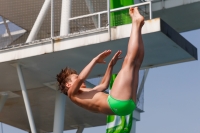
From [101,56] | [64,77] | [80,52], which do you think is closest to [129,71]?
[101,56]

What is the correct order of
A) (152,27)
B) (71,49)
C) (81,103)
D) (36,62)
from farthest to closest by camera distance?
(36,62)
(71,49)
(152,27)
(81,103)

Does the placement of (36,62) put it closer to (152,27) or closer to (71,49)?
(71,49)

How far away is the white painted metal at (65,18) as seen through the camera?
16.1 meters

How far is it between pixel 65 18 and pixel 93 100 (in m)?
8.61

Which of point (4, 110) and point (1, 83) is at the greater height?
point (1, 83)

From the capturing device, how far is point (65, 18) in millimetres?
16234

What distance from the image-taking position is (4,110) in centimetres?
2491

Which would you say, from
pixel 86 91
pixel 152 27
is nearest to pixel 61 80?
pixel 86 91

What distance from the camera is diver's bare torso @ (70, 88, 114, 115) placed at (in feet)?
25.9

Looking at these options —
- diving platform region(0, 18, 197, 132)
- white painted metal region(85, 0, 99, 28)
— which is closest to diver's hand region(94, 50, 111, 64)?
diving platform region(0, 18, 197, 132)

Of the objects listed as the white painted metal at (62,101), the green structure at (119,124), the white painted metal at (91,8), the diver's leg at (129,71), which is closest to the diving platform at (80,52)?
the white painted metal at (62,101)

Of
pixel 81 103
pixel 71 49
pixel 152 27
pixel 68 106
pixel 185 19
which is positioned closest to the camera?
pixel 81 103

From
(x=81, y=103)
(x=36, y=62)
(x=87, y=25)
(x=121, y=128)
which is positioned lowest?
(x=121, y=128)

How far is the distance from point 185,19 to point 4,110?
35.0 feet
